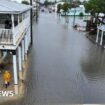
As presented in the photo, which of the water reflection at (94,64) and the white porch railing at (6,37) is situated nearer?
the white porch railing at (6,37)

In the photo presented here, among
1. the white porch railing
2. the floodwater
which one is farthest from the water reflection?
the white porch railing

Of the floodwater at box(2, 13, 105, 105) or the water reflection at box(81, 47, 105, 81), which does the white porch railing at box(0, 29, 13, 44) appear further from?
the water reflection at box(81, 47, 105, 81)

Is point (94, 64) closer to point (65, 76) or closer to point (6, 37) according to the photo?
point (65, 76)

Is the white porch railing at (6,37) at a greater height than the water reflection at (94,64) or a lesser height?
greater

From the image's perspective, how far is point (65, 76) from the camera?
18.4 metres

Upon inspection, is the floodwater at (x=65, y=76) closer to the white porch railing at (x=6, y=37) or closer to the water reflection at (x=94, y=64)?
the water reflection at (x=94, y=64)

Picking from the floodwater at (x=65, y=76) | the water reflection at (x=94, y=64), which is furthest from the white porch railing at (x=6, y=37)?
the water reflection at (x=94, y=64)

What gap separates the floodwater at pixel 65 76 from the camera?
14.5 m

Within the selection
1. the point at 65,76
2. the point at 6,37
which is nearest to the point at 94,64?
the point at 65,76

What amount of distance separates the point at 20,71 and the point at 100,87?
19.8ft

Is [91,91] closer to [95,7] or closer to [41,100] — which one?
[41,100]

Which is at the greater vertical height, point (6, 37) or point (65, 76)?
point (6, 37)

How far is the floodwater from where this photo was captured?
47.6 feet

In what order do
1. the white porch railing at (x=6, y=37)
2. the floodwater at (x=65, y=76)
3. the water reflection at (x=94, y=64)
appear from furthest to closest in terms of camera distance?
the water reflection at (x=94, y=64)
the floodwater at (x=65, y=76)
the white porch railing at (x=6, y=37)
